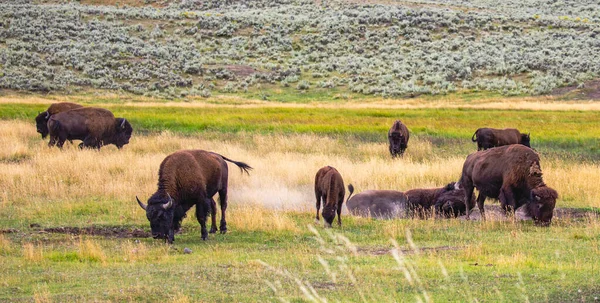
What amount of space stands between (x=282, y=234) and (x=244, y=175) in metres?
7.92

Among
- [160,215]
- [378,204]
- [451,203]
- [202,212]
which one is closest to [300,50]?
[378,204]

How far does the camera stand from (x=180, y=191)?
42.9ft

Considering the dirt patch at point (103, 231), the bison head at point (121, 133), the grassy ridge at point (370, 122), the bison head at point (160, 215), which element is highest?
the bison head at point (160, 215)

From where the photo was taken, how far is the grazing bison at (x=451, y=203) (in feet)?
56.2

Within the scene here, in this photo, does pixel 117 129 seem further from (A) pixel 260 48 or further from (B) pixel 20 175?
(A) pixel 260 48

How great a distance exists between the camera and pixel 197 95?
52.2 m

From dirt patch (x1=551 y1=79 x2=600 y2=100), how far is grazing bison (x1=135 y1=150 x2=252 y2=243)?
131ft

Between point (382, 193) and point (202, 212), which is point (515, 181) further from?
point (202, 212)

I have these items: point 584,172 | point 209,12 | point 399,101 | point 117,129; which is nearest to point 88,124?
point 117,129

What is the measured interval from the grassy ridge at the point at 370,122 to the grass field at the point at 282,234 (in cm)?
22

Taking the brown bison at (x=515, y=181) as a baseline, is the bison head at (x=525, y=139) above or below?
below

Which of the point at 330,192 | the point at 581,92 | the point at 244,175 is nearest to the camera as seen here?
the point at 330,192

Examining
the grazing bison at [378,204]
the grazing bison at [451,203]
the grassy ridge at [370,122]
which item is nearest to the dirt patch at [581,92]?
the grassy ridge at [370,122]

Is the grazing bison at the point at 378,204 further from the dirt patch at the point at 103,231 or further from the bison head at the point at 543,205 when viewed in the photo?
the dirt patch at the point at 103,231
